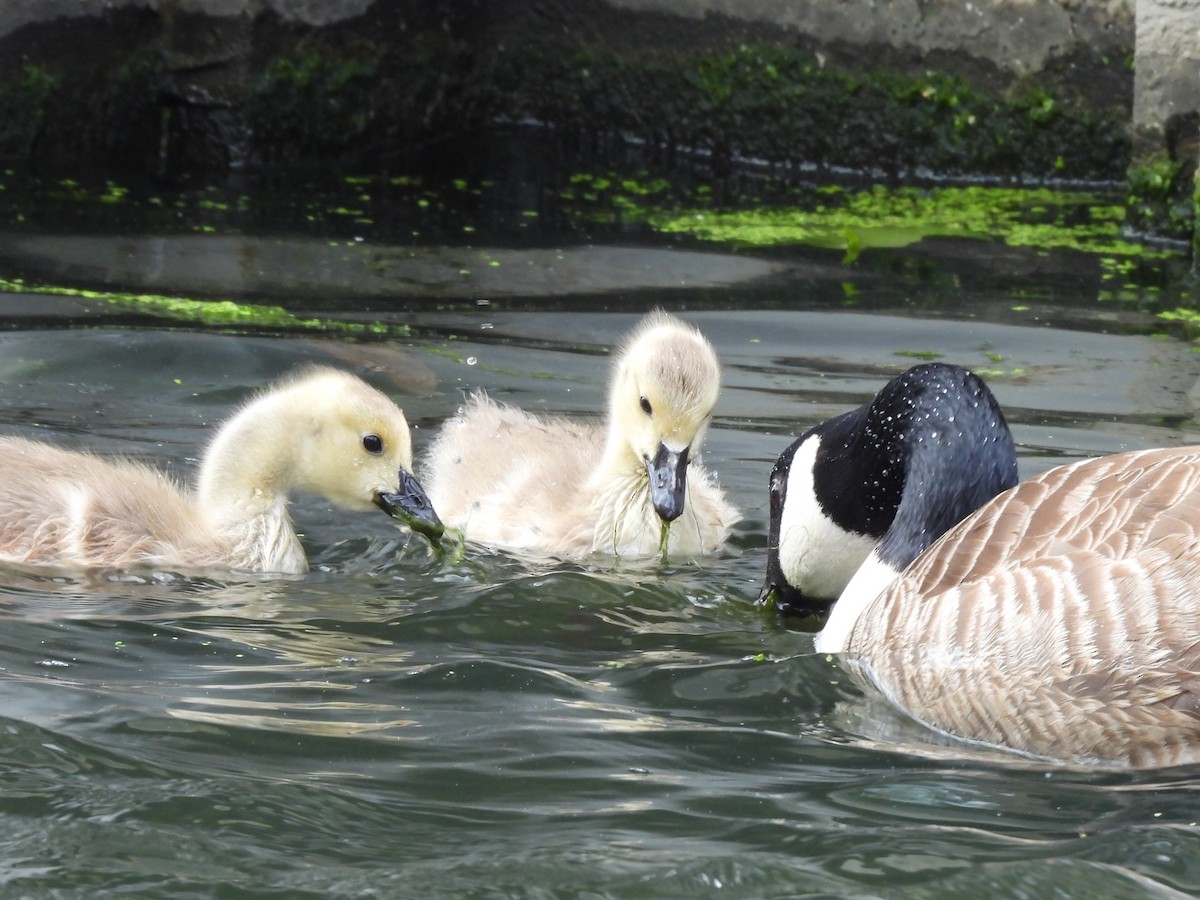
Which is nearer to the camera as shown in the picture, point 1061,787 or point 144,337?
point 1061,787

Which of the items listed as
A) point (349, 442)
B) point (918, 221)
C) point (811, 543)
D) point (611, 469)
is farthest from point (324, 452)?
point (918, 221)

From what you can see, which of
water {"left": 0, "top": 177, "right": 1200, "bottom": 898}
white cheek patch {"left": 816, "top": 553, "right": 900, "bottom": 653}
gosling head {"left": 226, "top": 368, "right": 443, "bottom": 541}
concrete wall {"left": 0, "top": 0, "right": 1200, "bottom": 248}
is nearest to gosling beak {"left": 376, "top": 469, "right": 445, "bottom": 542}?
gosling head {"left": 226, "top": 368, "right": 443, "bottom": 541}

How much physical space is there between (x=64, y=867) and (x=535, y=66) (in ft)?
32.2

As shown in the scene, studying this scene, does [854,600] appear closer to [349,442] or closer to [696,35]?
[349,442]

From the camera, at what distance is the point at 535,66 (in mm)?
12320

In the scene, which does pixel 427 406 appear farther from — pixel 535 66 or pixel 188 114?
pixel 535 66

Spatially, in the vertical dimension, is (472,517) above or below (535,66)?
below

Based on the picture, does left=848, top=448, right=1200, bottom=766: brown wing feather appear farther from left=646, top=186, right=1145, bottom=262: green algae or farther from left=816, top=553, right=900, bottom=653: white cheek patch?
left=646, top=186, right=1145, bottom=262: green algae

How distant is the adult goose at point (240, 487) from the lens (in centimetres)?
509

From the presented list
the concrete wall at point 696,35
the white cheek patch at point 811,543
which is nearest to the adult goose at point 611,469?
the white cheek patch at point 811,543

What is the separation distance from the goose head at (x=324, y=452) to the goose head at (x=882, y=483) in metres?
1.09

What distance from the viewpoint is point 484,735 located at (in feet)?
12.8

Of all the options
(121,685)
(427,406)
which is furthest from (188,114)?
(121,685)

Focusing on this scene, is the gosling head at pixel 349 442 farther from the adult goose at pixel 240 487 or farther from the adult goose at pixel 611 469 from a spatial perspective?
the adult goose at pixel 611 469
